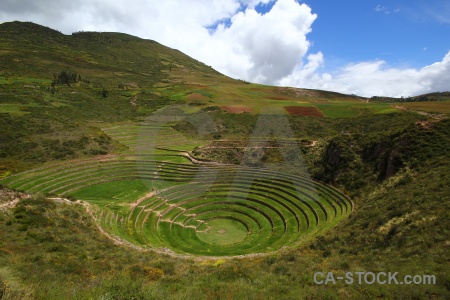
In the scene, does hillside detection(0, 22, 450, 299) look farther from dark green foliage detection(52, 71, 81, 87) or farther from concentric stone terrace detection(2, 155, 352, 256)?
dark green foliage detection(52, 71, 81, 87)

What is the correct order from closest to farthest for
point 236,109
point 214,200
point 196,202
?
1. point 196,202
2. point 214,200
3. point 236,109

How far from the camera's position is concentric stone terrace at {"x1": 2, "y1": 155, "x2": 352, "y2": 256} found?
24438 millimetres

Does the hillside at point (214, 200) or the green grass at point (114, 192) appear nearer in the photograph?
the hillside at point (214, 200)

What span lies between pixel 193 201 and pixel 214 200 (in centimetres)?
250

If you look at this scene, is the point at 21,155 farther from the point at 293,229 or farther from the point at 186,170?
the point at 293,229

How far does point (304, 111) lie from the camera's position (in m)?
71.1

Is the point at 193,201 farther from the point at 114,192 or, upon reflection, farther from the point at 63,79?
the point at 63,79

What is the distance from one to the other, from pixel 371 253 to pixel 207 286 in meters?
9.41

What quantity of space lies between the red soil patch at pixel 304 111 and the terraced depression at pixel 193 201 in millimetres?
35431

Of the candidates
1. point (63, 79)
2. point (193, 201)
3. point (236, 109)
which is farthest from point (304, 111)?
point (63, 79)

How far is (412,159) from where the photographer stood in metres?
26.3

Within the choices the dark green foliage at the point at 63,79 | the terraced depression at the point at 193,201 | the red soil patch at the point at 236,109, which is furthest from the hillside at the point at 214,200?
the dark green foliage at the point at 63,79

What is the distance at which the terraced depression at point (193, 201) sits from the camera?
2436 centimetres

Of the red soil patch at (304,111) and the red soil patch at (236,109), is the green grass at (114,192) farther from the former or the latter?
the red soil patch at (304,111)
